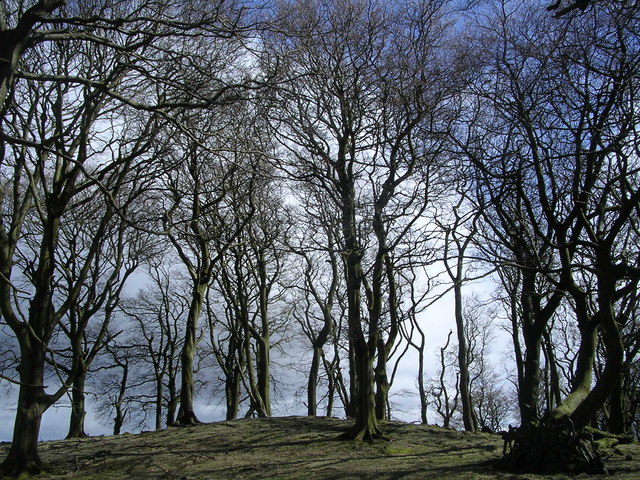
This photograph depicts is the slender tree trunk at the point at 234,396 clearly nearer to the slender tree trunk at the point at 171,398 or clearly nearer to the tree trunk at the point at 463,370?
the slender tree trunk at the point at 171,398

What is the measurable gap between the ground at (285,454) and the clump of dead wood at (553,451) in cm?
26

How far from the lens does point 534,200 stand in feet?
38.6

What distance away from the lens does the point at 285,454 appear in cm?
1009

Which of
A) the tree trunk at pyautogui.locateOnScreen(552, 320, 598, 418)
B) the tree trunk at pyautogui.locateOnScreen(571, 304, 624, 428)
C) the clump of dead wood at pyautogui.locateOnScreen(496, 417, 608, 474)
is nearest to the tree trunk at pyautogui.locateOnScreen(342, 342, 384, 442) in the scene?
the clump of dead wood at pyautogui.locateOnScreen(496, 417, 608, 474)

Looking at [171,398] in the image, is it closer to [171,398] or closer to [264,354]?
[171,398]

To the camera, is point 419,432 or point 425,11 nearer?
point 425,11

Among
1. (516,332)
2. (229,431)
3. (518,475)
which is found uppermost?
(516,332)

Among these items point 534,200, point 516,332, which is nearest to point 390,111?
point 534,200

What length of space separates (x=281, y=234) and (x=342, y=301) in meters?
3.65

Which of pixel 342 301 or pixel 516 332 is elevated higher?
pixel 342 301

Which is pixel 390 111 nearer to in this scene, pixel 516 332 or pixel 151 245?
pixel 151 245

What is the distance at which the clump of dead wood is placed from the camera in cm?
695

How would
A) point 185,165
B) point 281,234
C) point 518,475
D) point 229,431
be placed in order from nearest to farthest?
point 518,475
point 229,431
point 185,165
point 281,234

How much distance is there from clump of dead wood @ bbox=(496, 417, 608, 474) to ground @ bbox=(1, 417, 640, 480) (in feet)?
0.84
